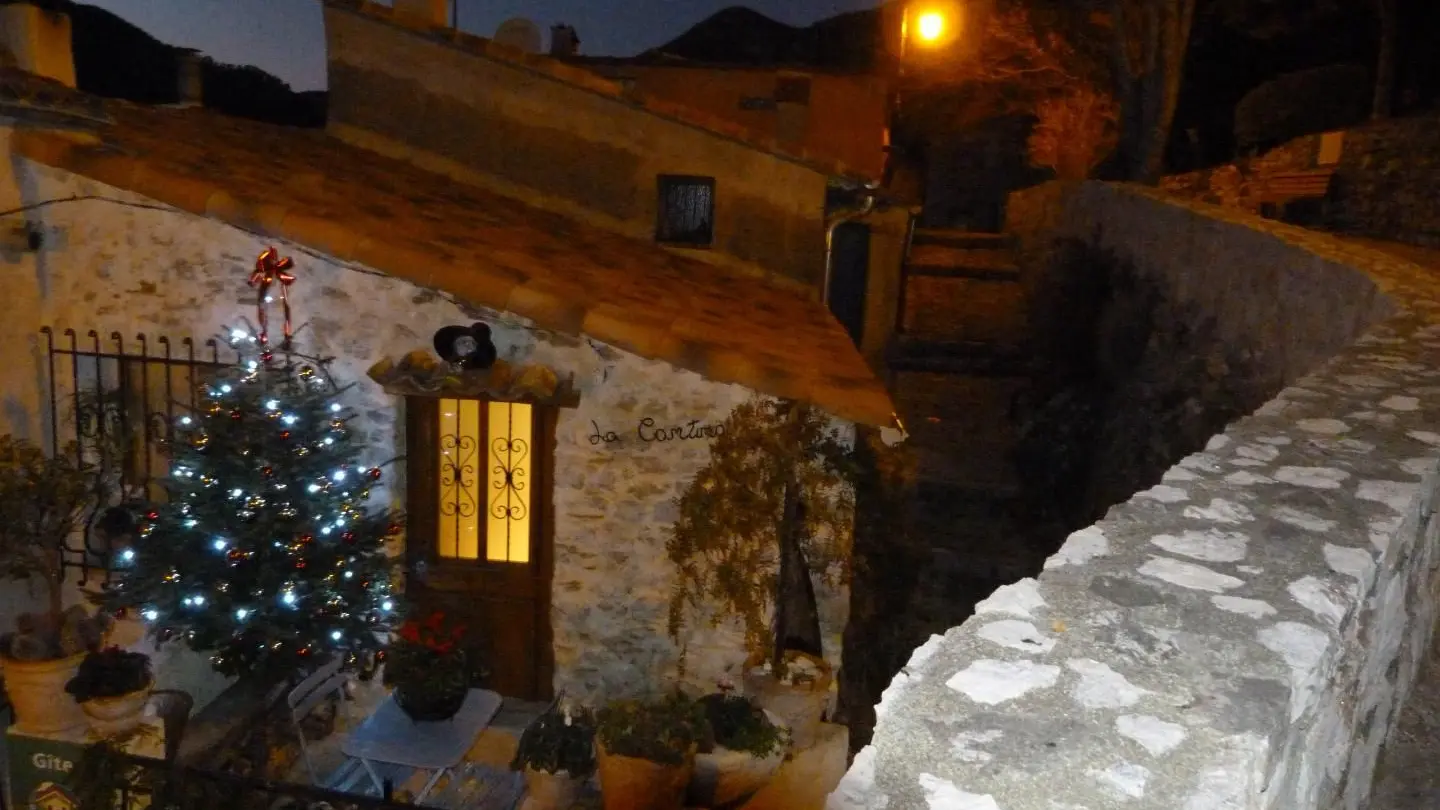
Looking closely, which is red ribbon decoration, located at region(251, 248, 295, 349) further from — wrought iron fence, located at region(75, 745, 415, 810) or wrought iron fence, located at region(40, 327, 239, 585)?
wrought iron fence, located at region(75, 745, 415, 810)

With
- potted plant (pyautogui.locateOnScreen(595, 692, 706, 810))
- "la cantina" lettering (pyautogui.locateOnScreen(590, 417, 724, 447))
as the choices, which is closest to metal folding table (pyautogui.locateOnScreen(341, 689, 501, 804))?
potted plant (pyautogui.locateOnScreen(595, 692, 706, 810))

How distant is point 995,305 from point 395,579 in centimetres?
1173

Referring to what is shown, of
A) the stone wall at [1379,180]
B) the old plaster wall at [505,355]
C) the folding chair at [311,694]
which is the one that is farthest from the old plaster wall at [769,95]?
the folding chair at [311,694]

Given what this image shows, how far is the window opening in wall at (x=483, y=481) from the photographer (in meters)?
6.11

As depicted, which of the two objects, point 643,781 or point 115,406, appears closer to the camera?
point 643,781

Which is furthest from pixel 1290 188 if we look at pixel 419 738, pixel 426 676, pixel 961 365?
pixel 419 738

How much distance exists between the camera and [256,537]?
17.0ft

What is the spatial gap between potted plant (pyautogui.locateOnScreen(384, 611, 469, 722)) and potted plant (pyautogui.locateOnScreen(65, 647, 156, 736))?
122 centimetres

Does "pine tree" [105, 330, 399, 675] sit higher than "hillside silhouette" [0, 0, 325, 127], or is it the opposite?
"hillside silhouette" [0, 0, 325, 127]

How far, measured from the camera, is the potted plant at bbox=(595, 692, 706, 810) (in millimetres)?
4941

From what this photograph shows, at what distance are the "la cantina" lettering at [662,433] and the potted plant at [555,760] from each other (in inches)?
60.9

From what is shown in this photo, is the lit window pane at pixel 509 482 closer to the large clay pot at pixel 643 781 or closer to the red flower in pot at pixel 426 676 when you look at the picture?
the red flower in pot at pixel 426 676

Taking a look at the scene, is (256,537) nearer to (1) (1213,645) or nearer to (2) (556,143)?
(1) (1213,645)

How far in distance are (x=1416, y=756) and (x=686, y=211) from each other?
672cm
